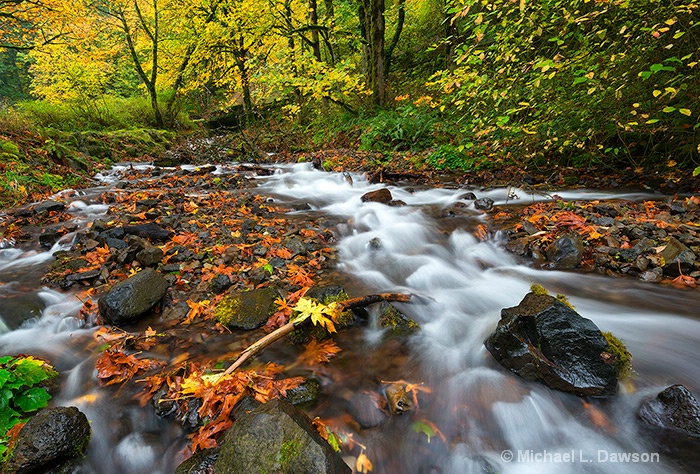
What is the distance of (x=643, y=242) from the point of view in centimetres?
405

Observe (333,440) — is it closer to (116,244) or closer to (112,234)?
(116,244)

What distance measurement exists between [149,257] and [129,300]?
1.11 m

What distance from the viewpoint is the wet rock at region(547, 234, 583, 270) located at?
13.6ft

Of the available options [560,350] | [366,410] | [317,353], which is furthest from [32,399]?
[560,350]

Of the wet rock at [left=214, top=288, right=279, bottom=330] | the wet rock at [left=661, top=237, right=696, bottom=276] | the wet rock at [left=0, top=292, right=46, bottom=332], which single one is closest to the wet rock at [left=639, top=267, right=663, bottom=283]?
the wet rock at [left=661, top=237, right=696, bottom=276]

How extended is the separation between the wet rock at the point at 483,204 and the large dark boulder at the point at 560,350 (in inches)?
147

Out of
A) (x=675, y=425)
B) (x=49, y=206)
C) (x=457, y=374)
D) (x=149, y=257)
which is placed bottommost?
(x=457, y=374)

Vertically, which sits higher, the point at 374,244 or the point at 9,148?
the point at 9,148

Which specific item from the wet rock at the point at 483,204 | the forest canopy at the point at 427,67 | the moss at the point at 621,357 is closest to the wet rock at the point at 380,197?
the wet rock at the point at 483,204

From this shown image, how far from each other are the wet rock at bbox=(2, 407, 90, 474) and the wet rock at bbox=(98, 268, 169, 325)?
1.27 metres

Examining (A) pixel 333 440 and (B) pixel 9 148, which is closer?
(A) pixel 333 440

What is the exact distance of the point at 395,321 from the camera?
334cm

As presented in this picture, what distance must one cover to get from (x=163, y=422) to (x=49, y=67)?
1804 cm

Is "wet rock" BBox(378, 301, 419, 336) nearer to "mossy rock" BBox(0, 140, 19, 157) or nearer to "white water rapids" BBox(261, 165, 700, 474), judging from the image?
"white water rapids" BBox(261, 165, 700, 474)
